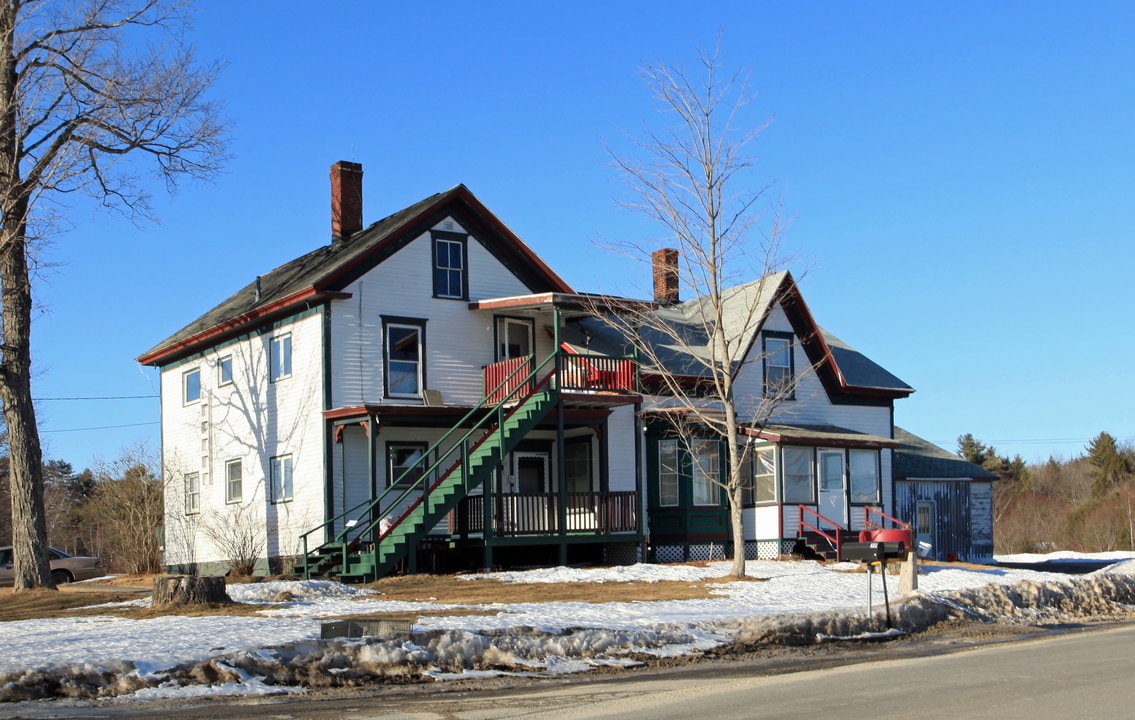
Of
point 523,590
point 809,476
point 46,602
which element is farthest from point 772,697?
point 809,476

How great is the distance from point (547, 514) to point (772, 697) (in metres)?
17.5

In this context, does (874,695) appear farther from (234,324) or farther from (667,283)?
(667,283)

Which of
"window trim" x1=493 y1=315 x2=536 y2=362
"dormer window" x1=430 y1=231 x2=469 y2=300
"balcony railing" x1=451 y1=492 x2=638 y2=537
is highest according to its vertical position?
"dormer window" x1=430 y1=231 x2=469 y2=300

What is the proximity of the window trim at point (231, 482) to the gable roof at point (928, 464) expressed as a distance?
1862 cm

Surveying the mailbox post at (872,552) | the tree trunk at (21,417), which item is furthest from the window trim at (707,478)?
the tree trunk at (21,417)

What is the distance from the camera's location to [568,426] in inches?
1241

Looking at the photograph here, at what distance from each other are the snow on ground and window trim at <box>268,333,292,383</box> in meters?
9.90

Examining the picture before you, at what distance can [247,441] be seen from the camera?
3219 centimetres

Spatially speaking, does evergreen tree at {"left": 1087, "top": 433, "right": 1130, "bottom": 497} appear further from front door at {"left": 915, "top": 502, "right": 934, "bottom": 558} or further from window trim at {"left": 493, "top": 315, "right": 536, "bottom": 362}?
window trim at {"left": 493, "top": 315, "right": 536, "bottom": 362}

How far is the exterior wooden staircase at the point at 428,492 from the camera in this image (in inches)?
1007

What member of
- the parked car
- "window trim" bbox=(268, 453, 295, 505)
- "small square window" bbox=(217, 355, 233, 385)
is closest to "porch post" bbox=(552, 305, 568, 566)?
"window trim" bbox=(268, 453, 295, 505)

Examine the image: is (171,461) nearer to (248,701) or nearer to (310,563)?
(310,563)

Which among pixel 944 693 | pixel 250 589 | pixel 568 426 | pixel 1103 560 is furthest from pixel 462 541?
pixel 1103 560

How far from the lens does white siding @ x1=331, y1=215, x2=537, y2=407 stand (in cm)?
2900
